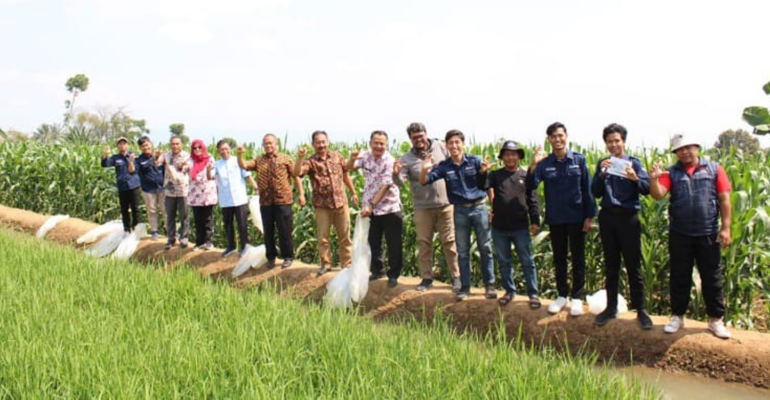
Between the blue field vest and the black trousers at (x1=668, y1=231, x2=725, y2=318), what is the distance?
0.30 ft

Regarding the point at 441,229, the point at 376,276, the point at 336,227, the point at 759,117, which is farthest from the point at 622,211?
the point at 759,117

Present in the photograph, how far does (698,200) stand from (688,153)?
14.6 inches

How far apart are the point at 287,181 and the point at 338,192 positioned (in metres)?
0.74

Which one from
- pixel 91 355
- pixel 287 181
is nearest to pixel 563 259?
pixel 287 181

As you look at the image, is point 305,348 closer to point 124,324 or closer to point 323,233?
point 124,324

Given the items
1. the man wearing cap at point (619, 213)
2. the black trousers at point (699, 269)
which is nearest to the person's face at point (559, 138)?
the man wearing cap at point (619, 213)

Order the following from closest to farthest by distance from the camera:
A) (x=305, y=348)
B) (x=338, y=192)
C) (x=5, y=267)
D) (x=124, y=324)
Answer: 1. (x=305, y=348)
2. (x=124, y=324)
3. (x=5, y=267)
4. (x=338, y=192)

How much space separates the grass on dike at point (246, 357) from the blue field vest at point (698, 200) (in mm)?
1377

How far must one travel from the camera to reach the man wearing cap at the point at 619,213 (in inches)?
206

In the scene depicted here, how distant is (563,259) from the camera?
5.82 metres

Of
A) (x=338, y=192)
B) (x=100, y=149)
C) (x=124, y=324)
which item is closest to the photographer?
(x=124, y=324)

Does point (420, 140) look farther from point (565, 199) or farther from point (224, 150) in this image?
point (224, 150)

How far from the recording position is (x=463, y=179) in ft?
20.0

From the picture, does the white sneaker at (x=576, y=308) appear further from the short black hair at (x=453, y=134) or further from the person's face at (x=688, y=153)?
the short black hair at (x=453, y=134)
